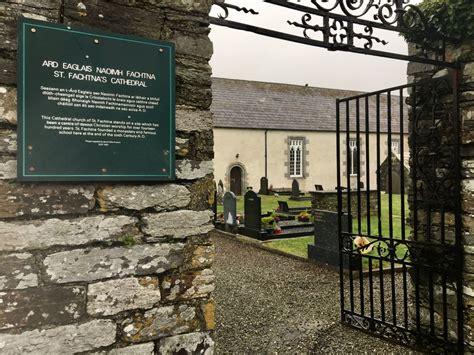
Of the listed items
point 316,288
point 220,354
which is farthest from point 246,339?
point 316,288

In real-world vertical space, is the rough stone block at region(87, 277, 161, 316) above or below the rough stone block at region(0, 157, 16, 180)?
below

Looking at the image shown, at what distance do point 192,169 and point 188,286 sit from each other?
72 centimetres

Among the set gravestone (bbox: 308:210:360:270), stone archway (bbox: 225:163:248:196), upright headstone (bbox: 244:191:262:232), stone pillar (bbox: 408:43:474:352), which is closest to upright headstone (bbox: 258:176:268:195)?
stone archway (bbox: 225:163:248:196)

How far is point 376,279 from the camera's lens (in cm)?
715

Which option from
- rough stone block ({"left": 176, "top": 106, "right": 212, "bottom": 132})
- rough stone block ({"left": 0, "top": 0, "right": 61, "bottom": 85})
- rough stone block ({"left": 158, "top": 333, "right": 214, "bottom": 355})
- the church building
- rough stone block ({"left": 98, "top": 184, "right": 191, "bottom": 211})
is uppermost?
the church building

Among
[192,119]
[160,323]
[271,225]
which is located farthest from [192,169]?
[271,225]

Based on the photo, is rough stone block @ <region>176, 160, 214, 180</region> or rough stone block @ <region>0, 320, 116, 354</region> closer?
rough stone block @ <region>0, 320, 116, 354</region>

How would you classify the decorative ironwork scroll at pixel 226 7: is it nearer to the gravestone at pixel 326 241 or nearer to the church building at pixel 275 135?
the gravestone at pixel 326 241

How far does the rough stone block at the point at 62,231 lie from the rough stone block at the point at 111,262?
0.24 ft

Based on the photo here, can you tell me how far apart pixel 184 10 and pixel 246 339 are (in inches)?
147

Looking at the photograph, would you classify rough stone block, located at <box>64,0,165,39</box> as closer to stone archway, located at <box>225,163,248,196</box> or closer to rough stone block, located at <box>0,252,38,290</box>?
rough stone block, located at <box>0,252,38,290</box>

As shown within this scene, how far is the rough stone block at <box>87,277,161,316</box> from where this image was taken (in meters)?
2.13

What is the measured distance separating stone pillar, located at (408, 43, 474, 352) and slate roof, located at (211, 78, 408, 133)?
22.8 m

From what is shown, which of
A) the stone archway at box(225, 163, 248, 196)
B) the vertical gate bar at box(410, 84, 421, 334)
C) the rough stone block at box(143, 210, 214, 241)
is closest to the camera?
the rough stone block at box(143, 210, 214, 241)
